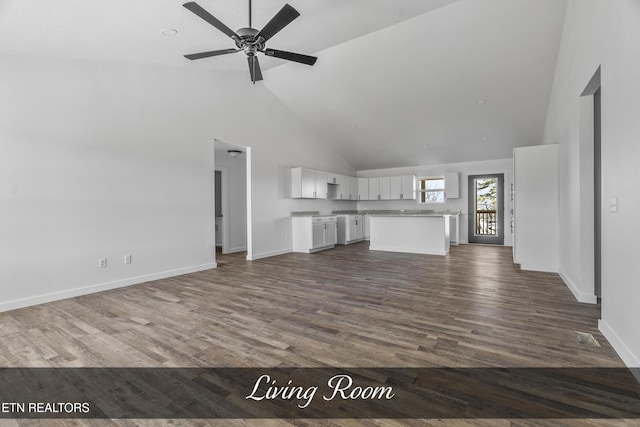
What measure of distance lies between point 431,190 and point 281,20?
760cm

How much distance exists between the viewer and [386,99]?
6.20 metres

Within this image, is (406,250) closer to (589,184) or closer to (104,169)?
(589,184)

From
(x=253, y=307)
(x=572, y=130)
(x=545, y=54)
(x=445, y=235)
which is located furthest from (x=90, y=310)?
(x=545, y=54)

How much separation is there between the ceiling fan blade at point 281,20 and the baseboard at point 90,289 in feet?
11.6

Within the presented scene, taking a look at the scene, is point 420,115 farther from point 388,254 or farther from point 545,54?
point 388,254

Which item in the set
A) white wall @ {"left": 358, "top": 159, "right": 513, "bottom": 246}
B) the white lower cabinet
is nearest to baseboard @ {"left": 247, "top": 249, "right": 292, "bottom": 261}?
the white lower cabinet

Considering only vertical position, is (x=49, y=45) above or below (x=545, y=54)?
below

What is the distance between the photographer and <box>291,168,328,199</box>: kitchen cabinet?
7.17m

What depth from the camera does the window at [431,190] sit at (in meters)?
9.14

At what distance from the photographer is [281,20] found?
2566mm

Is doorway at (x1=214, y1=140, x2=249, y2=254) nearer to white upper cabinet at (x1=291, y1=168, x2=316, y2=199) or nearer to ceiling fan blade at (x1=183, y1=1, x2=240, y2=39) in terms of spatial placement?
white upper cabinet at (x1=291, y1=168, x2=316, y2=199)

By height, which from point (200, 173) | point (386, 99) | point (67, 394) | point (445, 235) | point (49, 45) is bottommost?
point (67, 394)

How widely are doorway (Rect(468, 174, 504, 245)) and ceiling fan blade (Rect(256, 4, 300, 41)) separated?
7.60 meters

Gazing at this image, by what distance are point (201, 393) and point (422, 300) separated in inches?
95.3
